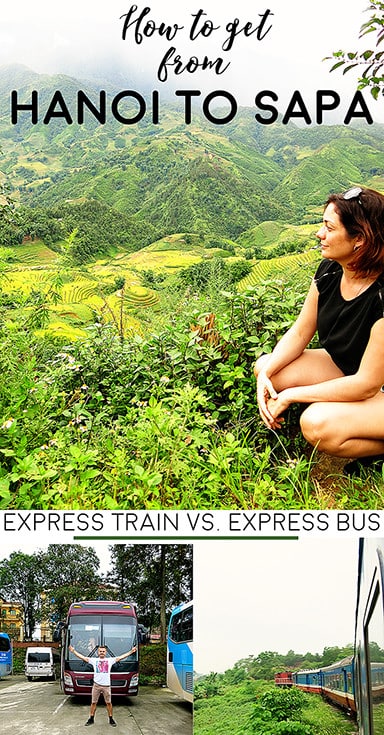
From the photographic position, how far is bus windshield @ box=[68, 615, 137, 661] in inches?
106

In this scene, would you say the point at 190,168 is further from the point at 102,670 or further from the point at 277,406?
the point at 102,670

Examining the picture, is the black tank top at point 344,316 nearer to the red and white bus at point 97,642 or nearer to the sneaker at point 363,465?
the sneaker at point 363,465

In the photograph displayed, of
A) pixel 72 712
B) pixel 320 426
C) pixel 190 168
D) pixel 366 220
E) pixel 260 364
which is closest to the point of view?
pixel 72 712

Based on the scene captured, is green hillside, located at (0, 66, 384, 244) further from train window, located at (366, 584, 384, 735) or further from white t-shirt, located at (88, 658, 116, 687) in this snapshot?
white t-shirt, located at (88, 658, 116, 687)

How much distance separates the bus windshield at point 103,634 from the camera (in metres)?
2.68

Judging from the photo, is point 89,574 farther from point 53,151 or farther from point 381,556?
point 53,151

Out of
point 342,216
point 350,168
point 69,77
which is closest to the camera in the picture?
point 342,216

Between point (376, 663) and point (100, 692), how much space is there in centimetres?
88

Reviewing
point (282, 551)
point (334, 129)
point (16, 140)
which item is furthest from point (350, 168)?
point (282, 551)

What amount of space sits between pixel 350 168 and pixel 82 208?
1681 millimetres

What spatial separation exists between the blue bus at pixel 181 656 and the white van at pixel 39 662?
1.23ft

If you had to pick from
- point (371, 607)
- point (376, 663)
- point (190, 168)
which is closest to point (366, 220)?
point (371, 607)

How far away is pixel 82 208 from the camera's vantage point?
5363 millimetres

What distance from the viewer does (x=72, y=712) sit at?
Result: 2629 millimetres
